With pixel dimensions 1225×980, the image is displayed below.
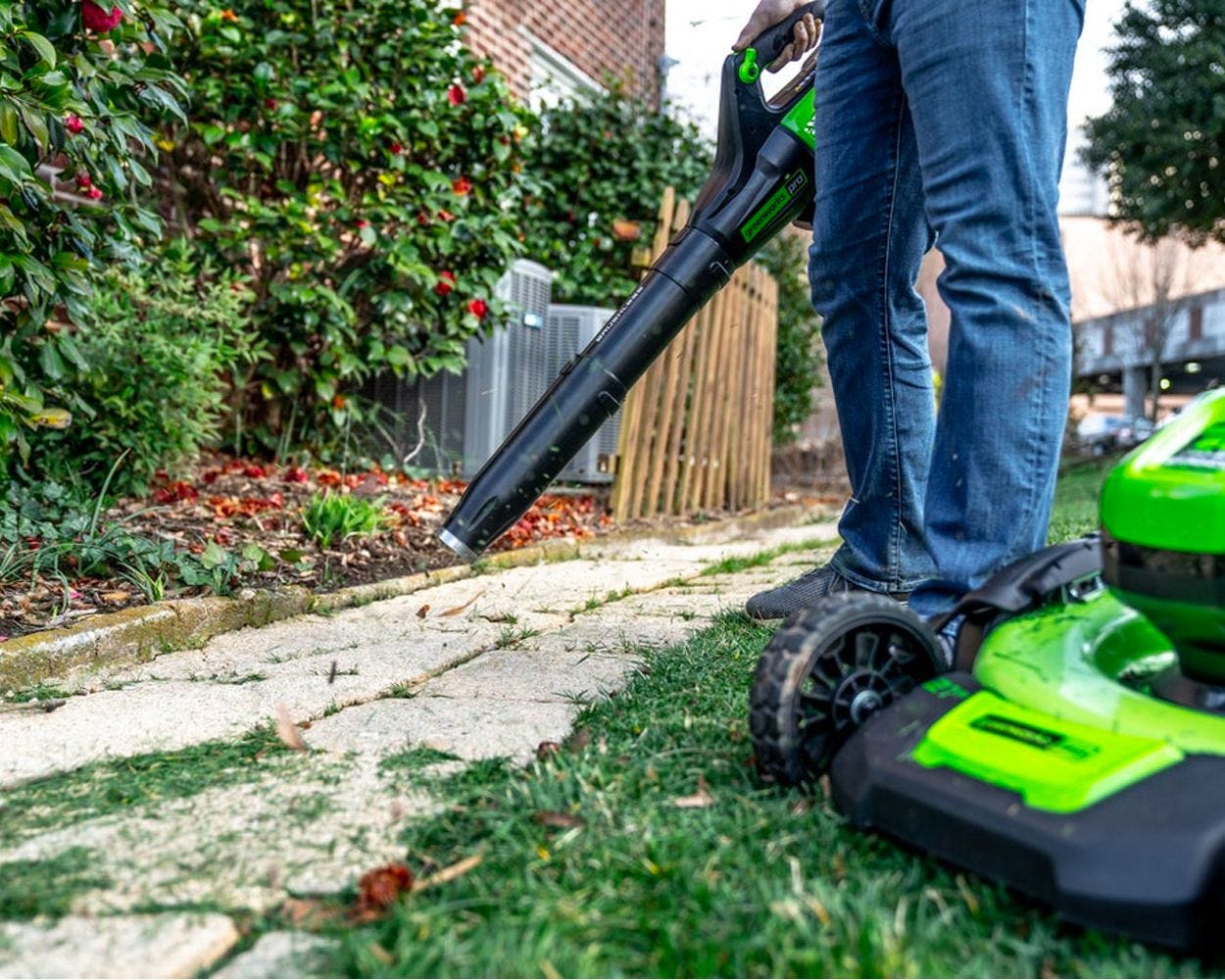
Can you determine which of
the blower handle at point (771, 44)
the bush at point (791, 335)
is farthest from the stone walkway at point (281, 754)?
the bush at point (791, 335)

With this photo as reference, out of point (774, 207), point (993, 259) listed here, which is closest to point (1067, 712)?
point (993, 259)

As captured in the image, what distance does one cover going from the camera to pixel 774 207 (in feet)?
8.55

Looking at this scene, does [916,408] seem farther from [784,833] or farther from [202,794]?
[202,794]

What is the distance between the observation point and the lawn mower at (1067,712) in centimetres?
107

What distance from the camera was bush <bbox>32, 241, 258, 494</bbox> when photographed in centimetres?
356

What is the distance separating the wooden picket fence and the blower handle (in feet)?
7.73

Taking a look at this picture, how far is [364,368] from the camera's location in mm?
5180

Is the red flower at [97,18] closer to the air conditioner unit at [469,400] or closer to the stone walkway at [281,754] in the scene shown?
the stone walkway at [281,754]

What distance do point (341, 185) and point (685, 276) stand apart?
309cm

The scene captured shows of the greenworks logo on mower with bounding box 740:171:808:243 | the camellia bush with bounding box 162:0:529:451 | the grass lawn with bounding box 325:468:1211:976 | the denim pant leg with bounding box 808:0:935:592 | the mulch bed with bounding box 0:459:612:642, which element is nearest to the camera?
the grass lawn with bounding box 325:468:1211:976

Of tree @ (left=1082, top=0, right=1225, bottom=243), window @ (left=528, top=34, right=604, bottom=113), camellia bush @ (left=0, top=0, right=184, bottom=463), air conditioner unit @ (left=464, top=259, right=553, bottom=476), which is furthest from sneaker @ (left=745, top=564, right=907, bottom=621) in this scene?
tree @ (left=1082, top=0, right=1225, bottom=243)

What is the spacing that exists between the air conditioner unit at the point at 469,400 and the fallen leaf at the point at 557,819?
436cm

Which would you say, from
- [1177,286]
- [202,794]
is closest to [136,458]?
[202,794]

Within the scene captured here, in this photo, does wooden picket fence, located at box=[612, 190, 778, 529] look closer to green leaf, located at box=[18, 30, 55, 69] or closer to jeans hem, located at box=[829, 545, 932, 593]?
jeans hem, located at box=[829, 545, 932, 593]
